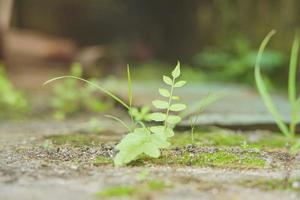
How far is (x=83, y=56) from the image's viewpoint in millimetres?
4598

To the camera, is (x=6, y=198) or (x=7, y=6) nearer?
(x=6, y=198)

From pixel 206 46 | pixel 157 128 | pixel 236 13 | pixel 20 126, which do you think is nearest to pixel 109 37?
pixel 206 46

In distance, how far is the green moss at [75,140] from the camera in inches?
75.3

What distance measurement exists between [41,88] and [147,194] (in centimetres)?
349

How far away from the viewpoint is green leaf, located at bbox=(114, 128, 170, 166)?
148cm

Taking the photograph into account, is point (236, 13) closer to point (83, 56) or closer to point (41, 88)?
point (83, 56)

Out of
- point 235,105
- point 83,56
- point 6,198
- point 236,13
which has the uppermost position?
point 236,13

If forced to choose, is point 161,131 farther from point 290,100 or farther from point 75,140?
point 75,140

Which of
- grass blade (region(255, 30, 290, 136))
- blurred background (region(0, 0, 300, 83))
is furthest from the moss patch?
blurred background (region(0, 0, 300, 83))

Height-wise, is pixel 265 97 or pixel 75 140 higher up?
pixel 265 97

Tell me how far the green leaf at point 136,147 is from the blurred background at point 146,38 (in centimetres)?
281

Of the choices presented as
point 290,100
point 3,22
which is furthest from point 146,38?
point 290,100

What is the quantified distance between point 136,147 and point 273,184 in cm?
38

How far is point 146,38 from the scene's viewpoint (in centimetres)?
627
